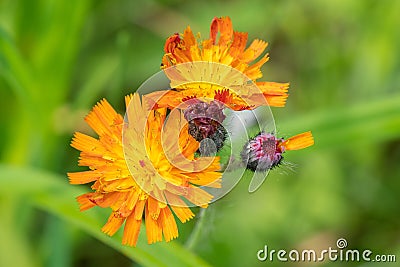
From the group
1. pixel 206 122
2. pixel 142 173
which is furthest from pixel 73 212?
pixel 206 122

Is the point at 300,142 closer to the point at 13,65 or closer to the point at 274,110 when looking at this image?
the point at 13,65

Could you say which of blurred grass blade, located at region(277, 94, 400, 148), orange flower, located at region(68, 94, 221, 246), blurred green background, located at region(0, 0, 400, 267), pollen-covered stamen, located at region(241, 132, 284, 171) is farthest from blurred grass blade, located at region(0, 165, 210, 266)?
blurred grass blade, located at region(277, 94, 400, 148)

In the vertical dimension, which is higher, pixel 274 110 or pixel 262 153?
pixel 274 110

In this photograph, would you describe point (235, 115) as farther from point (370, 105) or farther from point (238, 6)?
point (238, 6)

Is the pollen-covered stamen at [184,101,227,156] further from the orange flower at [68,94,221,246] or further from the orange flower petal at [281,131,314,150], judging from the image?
the orange flower petal at [281,131,314,150]

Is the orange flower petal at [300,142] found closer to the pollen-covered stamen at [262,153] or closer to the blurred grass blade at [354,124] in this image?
the pollen-covered stamen at [262,153]

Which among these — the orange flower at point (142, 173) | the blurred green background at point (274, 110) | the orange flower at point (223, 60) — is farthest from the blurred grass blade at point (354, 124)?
the orange flower at point (142, 173)
